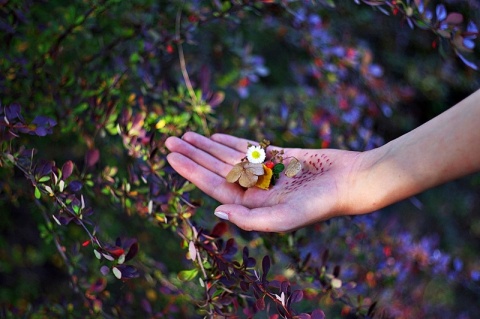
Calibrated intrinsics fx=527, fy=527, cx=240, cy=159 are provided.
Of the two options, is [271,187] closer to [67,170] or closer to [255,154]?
[255,154]

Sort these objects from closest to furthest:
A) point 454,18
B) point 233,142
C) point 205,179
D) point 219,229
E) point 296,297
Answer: point 296,297 → point 219,229 → point 454,18 → point 205,179 → point 233,142

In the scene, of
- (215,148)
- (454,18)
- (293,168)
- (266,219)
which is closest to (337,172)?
(293,168)

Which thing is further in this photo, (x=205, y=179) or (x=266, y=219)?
(x=205, y=179)

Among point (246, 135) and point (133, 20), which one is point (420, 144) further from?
point (133, 20)

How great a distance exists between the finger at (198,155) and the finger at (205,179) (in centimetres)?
3

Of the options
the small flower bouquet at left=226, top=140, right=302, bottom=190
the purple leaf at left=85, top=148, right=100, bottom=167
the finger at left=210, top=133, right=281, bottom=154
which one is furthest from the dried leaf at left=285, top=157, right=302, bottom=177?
the purple leaf at left=85, top=148, right=100, bottom=167

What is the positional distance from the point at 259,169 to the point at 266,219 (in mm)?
202

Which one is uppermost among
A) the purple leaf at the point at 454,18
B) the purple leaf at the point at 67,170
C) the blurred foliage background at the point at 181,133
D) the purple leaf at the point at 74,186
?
the purple leaf at the point at 454,18

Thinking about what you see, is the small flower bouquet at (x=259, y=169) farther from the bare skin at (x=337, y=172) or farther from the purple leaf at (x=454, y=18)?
the purple leaf at (x=454, y=18)

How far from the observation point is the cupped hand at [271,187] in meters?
1.14

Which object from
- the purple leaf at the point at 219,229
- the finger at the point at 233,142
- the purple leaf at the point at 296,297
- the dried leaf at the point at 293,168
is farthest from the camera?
the finger at the point at 233,142

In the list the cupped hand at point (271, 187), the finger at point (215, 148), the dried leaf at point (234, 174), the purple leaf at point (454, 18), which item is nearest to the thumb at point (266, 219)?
the cupped hand at point (271, 187)

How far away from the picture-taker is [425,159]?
1062mm

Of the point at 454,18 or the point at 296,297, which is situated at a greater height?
the point at 454,18
